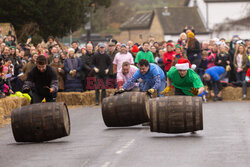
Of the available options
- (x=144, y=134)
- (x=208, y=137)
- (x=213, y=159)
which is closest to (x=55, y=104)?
(x=144, y=134)

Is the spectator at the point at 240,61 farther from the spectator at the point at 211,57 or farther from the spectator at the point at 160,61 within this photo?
the spectator at the point at 160,61

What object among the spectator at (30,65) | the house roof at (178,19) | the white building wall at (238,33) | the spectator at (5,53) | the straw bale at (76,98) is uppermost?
the house roof at (178,19)

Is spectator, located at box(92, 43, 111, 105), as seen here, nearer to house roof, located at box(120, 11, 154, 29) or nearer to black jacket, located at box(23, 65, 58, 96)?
black jacket, located at box(23, 65, 58, 96)

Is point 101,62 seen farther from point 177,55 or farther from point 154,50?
point 154,50

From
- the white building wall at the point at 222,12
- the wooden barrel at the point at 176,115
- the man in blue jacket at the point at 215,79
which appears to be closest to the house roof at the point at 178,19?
the white building wall at the point at 222,12

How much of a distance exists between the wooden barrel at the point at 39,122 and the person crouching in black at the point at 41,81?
1159 millimetres

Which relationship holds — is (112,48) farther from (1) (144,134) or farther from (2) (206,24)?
(2) (206,24)

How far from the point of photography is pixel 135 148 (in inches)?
486

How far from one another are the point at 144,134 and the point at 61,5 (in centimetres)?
2382

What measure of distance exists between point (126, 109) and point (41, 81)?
200 centimetres

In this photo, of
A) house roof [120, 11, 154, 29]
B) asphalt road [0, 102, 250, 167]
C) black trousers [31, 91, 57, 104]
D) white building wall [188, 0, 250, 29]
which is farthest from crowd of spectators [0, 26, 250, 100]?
house roof [120, 11, 154, 29]

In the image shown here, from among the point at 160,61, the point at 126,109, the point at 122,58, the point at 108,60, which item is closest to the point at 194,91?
the point at 126,109

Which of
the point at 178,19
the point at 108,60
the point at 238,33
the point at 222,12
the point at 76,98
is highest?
the point at 222,12

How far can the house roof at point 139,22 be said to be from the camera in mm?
106375
